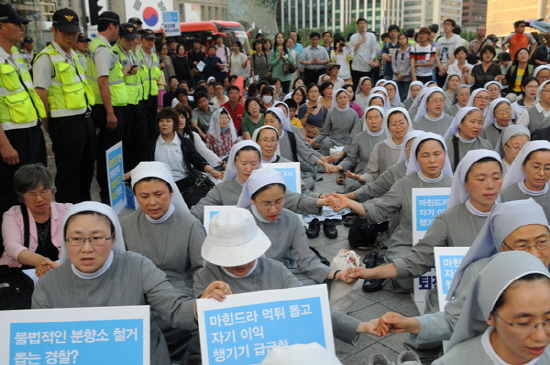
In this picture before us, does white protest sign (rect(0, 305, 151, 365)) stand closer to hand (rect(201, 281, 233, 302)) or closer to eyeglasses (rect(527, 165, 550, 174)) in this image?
hand (rect(201, 281, 233, 302))

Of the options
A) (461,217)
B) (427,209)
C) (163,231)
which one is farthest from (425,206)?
(163,231)

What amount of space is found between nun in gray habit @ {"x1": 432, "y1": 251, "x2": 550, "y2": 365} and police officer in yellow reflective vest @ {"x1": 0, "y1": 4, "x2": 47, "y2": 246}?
4.41 m

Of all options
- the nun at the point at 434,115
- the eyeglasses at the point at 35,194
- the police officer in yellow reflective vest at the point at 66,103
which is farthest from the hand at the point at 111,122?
the nun at the point at 434,115

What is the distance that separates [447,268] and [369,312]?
100 centimetres

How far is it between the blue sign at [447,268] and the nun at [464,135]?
2875mm

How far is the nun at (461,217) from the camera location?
3.84m

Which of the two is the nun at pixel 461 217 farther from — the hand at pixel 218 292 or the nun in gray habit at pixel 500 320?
the nun in gray habit at pixel 500 320

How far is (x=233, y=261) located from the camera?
9.57 feet

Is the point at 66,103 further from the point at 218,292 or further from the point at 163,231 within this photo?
the point at 218,292

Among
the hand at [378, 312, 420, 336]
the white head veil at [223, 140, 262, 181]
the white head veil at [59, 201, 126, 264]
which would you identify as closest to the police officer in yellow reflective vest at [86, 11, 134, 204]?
the white head veil at [223, 140, 262, 181]

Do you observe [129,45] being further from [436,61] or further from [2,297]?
[436,61]

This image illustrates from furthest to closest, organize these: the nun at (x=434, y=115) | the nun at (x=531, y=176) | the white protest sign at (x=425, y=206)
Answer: the nun at (x=434, y=115), the white protest sign at (x=425, y=206), the nun at (x=531, y=176)

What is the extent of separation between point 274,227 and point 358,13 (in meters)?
130

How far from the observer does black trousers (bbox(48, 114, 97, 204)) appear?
5.89m
